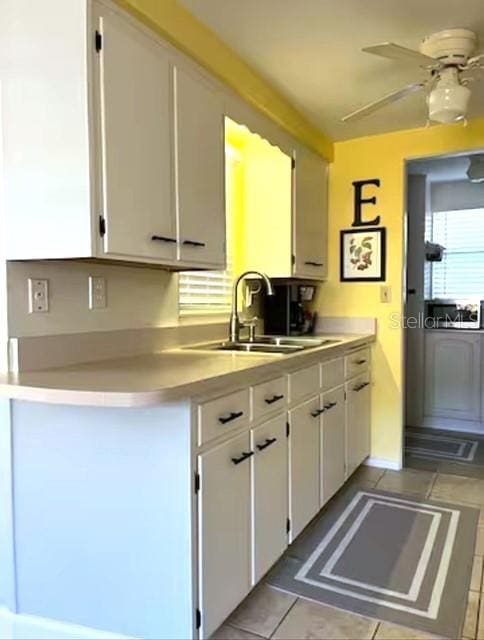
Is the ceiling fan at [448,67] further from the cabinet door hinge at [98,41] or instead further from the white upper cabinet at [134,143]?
the cabinet door hinge at [98,41]

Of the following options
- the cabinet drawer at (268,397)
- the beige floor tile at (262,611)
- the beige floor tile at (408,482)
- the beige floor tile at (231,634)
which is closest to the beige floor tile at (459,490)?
the beige floor tile at (408,482)

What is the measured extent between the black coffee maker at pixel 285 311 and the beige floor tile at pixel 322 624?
1.68 m

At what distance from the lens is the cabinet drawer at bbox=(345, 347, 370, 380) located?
281cm

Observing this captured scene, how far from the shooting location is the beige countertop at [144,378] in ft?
4.03

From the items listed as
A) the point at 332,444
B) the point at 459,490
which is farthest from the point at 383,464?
the point at 332,444

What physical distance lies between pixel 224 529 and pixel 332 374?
1171 millimetres

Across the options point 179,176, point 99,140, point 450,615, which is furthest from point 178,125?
point 450,615

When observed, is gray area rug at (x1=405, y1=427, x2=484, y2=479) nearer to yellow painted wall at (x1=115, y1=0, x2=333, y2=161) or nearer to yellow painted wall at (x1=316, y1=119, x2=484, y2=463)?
yellow painted wall at (x1=316, y1=119, x2=484, y2=463)

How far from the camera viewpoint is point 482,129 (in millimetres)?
2971

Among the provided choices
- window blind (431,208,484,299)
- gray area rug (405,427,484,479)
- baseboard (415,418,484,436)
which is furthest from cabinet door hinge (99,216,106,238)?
window blind (431,208,484,299)

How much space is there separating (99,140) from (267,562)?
1576 mm

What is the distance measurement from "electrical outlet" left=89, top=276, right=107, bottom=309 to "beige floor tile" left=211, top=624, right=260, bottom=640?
1221 millimetres

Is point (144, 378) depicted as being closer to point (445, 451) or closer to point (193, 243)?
point (193, 243)

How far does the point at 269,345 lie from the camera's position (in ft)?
8.61
